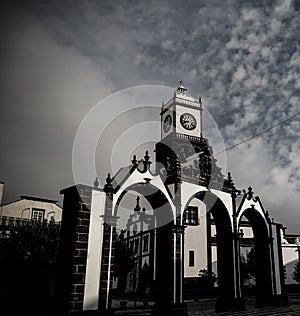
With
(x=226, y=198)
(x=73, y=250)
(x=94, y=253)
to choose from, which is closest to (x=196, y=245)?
(x=226, y=198)

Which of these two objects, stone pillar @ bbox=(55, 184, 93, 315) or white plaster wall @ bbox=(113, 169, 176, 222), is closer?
stone pillar @ bbox=(55, 184, 93, 315)

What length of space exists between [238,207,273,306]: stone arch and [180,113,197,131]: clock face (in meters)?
16.4

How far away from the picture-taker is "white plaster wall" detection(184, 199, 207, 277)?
3428 cm

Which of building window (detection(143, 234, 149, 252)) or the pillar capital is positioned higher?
building window (detection(143, 234, 149, 252))

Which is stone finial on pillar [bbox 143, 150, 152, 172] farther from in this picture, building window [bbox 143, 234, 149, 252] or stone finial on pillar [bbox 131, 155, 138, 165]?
building window [bbox 143, 234, 149, 252]

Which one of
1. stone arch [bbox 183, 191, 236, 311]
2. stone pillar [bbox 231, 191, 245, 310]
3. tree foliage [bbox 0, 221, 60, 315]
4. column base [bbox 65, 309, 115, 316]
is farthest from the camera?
stone arch [bbox 183, 191, 236, 311]

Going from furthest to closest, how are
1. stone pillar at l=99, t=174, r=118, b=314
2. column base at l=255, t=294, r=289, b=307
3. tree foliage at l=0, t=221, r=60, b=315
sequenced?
column base at l=255, t=294, r=289, b=307
tree foliage at l=0, t=221, r=60, b=315
stone pillar at l=99, t=174, r=118, b=314

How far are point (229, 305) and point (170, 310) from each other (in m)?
4.37

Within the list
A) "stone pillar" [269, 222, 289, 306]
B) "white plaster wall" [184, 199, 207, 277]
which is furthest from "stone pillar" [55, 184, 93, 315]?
"white plaster wall" [184, 199, 207, 277]

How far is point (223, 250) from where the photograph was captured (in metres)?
20.1

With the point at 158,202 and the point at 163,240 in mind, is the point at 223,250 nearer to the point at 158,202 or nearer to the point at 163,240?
the point at 163,240

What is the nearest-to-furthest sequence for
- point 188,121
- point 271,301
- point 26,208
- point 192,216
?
point 271,301 → point 26,208 → point 192,216 → point 188,121

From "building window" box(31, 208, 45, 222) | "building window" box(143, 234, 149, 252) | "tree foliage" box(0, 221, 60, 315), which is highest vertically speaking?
"building window" box(31, 208, 45, 222)

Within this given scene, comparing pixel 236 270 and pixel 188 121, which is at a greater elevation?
pixel 188 121
